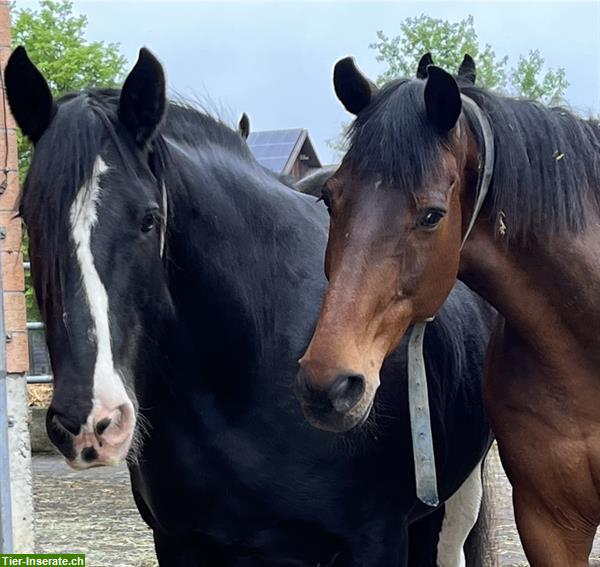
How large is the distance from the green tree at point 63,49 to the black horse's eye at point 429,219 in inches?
729

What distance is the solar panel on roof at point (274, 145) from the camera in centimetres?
1607

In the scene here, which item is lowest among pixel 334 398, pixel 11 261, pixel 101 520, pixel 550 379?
pixel 101 520

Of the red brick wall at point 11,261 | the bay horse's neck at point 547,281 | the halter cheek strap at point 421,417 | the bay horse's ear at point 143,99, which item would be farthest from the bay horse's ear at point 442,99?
the red brick wall at point 11,261

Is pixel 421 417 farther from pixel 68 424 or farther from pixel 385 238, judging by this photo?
pixel 68 424

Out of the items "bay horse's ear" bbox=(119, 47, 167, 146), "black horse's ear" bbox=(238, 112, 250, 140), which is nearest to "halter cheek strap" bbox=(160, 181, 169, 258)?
"bay horse's ear" bbox=(119, 47, 167, 146)

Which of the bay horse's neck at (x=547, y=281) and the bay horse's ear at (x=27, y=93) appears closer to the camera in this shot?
the bay horse's ear at (x=27, y=93)

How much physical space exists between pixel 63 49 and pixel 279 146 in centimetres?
625

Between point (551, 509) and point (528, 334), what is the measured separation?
54cm

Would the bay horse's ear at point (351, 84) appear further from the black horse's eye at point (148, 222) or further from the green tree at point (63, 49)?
the green tree at point (63, 49)

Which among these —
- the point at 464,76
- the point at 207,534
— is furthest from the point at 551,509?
the point at 464,76

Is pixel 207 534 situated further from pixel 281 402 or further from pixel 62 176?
pixel 62 176

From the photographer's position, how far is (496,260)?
260cm

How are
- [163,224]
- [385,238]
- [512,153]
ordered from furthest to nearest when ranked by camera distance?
[512,153], [163,224], [385,238]

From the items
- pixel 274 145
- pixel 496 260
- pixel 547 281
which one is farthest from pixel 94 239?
pixel 274 145
